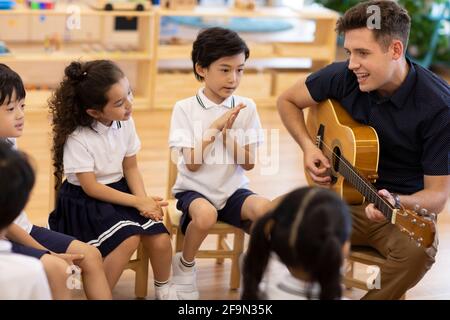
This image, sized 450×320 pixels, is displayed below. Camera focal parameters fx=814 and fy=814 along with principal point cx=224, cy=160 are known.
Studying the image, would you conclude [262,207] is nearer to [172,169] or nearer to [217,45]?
[172,169]

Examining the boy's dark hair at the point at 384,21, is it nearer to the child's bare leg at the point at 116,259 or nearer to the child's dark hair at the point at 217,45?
the child's dark hair at the point at 217,45

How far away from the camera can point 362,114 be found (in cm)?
283

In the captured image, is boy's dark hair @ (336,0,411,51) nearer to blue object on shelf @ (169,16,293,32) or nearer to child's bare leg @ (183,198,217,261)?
child's bare leg @ (183,198,217,261)

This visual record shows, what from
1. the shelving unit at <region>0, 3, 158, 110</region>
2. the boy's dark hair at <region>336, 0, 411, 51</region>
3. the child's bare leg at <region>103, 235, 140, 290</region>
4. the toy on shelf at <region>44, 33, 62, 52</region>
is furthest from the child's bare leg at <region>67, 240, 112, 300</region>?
the toy on shelf at <region>44, 33, 62, 52</region>

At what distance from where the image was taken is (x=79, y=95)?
8.84ft

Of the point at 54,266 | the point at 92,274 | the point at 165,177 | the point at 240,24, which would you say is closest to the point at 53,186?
the point at 92,274

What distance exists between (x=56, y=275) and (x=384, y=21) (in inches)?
53.1

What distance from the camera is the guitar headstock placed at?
2.33 m

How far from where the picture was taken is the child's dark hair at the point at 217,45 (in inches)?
112

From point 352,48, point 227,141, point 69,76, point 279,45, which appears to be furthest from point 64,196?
point 279,45

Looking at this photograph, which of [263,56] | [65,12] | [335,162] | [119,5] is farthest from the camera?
[263,56]

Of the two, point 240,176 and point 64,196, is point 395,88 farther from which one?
point 64,196

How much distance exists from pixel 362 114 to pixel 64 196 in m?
1.06

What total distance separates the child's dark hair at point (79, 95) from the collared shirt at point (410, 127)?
87cm
